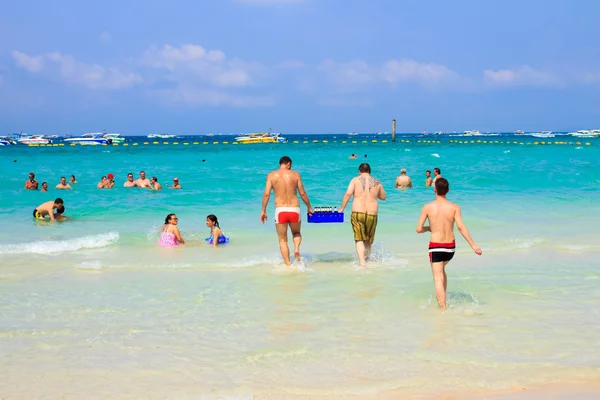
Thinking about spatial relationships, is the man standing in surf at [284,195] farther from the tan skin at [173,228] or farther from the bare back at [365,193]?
the tan skin at [173,228]

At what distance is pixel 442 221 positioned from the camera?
20.3 feet

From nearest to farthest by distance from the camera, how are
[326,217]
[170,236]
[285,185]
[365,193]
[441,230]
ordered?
[441,230], [326,217], [285,185], [365,193], [170,236]

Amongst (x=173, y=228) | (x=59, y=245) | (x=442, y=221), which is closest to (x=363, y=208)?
(x=442, y=221)

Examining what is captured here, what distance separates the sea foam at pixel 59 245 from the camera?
9.90 meters

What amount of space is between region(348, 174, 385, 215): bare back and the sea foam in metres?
4.79

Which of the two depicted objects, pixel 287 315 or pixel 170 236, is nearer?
pixel 287 315

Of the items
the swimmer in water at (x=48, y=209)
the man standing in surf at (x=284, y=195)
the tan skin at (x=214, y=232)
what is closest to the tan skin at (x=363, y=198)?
the man standing in surf at (x=284, y=195)

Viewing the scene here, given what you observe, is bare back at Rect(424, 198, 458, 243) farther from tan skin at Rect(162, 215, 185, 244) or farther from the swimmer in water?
the swimmer in water

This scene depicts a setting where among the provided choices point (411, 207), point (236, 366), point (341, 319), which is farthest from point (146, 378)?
point (411, 207)

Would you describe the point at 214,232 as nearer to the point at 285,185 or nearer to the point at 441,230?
the point at 285,185

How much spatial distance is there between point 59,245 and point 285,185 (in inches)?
A: 175

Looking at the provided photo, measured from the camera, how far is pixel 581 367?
4.77 metres

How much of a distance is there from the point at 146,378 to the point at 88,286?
3.25 meters

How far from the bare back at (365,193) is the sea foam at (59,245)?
479 cm
